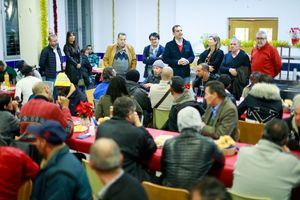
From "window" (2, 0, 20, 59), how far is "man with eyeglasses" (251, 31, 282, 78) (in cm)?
547

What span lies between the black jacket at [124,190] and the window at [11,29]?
7.91 metres

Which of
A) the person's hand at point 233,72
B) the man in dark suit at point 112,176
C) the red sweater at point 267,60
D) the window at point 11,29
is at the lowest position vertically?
the man in dark suit at point 112,176

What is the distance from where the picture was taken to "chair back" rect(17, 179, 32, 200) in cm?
328

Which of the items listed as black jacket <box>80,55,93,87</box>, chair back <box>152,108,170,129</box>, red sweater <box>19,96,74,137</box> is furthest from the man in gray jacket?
black jacket <box>80,55,93,87</box>

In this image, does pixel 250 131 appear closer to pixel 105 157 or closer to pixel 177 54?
pixel 105 157

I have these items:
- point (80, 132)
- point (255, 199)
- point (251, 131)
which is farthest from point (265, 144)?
point (80, 132)

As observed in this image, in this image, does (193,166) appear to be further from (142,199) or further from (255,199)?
(142,199)

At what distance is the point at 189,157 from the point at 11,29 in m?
7.68

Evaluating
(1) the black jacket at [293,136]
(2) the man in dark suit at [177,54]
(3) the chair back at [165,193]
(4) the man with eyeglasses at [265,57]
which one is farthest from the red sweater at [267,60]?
(3) the chair back at [165,193]

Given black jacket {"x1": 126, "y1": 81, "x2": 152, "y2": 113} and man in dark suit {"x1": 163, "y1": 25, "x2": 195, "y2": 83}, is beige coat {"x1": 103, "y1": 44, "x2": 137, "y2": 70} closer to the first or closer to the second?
man in dark suit {"x1": 163, "y1": 25, "x2": 195, "y2": 83}

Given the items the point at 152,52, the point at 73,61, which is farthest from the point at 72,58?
the point at 152,52

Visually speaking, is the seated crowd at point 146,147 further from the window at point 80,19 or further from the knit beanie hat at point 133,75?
the window at point 80,19

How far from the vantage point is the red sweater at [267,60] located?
22.9 feet

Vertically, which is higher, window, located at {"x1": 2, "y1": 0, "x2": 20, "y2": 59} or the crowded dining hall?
window, located at {"x1": 2, "y1": 0, "x2": 20, "y2": 59}
